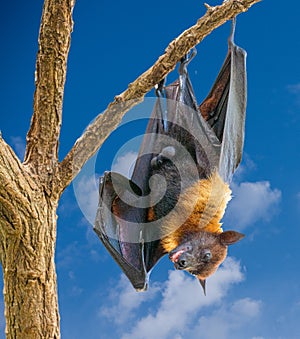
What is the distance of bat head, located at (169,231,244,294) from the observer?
13.6 ft

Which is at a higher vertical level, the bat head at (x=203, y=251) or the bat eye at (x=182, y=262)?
the bat head at (x=203, y=251)

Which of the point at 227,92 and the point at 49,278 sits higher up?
the point at 227,92

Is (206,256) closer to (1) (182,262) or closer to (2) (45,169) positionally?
(1) (182,262)

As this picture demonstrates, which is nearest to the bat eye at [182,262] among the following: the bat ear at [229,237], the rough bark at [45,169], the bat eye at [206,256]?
the bat eye at [206,256]

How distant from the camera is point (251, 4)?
4.09m

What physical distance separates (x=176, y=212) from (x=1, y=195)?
1.33 m

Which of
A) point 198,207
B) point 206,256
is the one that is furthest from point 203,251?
point 198,207

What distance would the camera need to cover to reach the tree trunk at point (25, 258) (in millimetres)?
3631

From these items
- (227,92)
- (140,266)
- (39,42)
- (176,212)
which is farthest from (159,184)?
(39,42)

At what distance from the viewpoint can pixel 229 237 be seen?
4.20 meters

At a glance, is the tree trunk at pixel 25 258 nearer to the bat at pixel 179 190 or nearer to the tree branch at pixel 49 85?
the tree branch at pixel 49 85

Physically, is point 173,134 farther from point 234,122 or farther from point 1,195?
point 1,195

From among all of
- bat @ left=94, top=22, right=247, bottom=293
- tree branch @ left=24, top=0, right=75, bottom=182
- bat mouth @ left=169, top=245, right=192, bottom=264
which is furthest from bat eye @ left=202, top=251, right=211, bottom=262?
tree branch @ left=24, top=0, right=75, bottom=182

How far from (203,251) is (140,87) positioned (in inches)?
52.0
